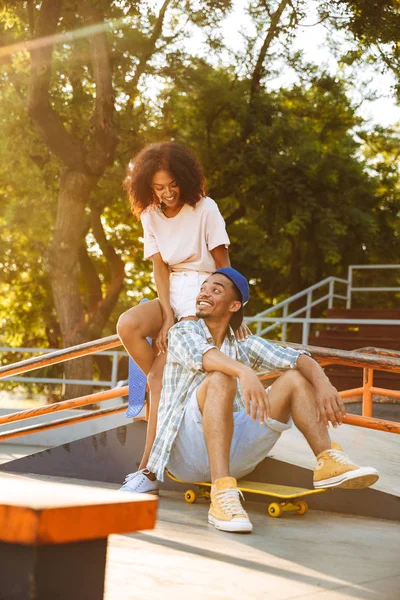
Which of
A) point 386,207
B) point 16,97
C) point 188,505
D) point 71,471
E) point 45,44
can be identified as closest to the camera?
point 188,505

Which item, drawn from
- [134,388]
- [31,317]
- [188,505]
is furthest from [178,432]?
[31,317]

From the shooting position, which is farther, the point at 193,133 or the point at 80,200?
the point at 193,133

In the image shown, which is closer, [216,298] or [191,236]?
[216,298]

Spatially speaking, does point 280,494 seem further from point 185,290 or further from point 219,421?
point 185,290

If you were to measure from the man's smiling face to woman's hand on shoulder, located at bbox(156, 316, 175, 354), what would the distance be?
0.96 ft

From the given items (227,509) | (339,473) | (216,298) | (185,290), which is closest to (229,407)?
(227,509)

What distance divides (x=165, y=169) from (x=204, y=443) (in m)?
1.55

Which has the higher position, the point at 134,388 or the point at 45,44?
the point at 45,44

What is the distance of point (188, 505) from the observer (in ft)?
16.3

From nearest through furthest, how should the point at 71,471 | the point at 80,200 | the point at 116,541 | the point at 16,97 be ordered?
the point at 116,541 → the point at 71,471 → the point at 80,200 → the point at 16,97

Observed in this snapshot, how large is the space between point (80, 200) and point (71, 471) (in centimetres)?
1022

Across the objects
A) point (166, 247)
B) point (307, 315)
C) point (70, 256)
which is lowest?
point (307, 315)

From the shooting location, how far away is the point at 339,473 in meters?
4.07

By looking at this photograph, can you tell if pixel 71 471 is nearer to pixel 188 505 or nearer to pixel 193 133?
pixel 188 505
